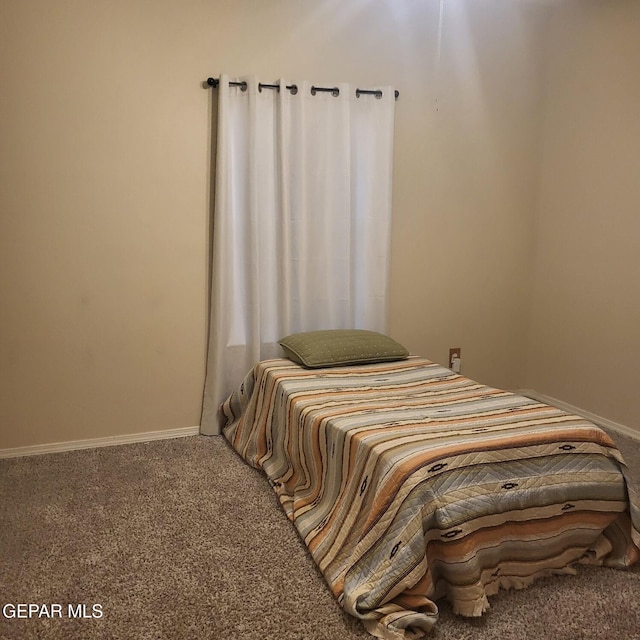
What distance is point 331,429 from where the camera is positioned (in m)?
2.09

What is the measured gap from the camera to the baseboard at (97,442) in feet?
9.20

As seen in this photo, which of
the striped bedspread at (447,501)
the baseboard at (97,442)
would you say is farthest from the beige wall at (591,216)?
the baseboard at (97,442)

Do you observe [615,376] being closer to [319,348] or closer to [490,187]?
[490,187]

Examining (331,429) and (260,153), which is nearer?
(331,429)

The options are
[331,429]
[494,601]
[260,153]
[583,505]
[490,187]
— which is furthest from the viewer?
[490,187]

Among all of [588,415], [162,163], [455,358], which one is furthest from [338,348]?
[588,415]

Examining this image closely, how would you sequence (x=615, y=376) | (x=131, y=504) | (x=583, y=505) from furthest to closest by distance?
1. (x=615, y=376)
2. (x=131, y=504)
3. (x=583, y=505)

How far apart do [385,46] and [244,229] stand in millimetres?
1282

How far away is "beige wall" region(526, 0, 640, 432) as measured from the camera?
118 inches

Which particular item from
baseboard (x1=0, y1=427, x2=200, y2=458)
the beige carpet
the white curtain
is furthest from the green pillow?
baseboard (x1=0, y1=427, x2=200, y2=458)

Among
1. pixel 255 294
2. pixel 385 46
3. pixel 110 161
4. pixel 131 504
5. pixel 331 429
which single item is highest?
pixel 385 46

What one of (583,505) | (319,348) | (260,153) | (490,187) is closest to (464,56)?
(490,187)

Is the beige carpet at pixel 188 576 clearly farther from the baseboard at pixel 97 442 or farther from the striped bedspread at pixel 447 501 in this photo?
the baseboard at pixel 97 442

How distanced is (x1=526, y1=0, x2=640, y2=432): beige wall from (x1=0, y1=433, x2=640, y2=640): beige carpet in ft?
5.09
